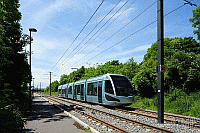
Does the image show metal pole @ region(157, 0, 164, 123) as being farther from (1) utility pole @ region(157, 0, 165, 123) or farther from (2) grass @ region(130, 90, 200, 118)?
(2) grass @ region(130, 90, 200, 118)

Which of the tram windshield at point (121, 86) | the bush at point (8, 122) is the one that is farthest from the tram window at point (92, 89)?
the bush at point (8, 122)

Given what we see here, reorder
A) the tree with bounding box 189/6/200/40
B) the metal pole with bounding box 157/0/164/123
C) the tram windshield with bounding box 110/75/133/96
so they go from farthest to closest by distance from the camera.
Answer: the tree with bounding box 189/6/200/40, the tram windshield with bounding box 110/75/133/96, the metal pole with bounding box 157/0/164/123

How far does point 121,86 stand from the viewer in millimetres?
16797

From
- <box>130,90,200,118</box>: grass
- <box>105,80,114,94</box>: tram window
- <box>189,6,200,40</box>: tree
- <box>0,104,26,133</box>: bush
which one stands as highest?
<box>189,6,200,40</box>: tree

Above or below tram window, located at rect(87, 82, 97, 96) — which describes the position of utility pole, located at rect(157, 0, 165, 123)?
above

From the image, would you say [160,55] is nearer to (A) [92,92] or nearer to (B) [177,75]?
(B) [177,75]

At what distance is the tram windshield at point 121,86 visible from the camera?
651 inches

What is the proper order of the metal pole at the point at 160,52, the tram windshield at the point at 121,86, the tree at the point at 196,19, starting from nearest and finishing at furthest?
the metal pole at the point at 160,52, the tram windshield at the point at 121,86, the tree at the point at 196,19

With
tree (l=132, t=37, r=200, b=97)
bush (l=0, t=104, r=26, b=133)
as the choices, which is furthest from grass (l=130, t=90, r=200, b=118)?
bush (l=0, t=104, r=26, b=133)

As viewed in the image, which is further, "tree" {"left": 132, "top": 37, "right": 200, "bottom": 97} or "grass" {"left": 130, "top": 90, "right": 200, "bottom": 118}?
"tree" {"left": 132, "top": 37, "right": 200, "bottom": 97}

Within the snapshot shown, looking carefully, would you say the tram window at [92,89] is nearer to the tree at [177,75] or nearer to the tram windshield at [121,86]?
the tram windshield at [121,86]

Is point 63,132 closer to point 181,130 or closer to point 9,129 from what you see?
point 9,129

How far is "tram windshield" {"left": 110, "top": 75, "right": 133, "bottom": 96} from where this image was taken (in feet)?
54.2

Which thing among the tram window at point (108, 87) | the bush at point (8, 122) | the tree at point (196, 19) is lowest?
the bush at point (8, 122)
